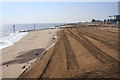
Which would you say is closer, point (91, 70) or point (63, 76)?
point (63, 76)

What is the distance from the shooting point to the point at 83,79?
5414 millimetres

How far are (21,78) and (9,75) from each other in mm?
1238

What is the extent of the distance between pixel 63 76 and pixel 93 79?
1604 millimetres

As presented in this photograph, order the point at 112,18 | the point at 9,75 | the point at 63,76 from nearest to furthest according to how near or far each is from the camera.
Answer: the point at 63,76, the point at 9,75, the point at 112,18

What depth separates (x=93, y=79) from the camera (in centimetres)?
535

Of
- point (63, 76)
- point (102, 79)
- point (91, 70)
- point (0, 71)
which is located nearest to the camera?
point (102, 79)

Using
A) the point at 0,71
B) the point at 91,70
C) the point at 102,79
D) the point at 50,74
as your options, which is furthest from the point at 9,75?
the point at 102,79

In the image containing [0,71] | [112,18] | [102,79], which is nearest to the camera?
[102,79]

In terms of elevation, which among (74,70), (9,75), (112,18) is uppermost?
(112,18)

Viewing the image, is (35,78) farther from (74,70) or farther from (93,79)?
(93,79)

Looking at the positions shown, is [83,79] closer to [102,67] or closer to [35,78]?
[102,67]

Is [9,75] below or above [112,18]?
below

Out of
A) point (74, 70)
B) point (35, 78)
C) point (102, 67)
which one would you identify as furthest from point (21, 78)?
point (102, 67)

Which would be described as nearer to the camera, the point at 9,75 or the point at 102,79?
the point at 102,79
